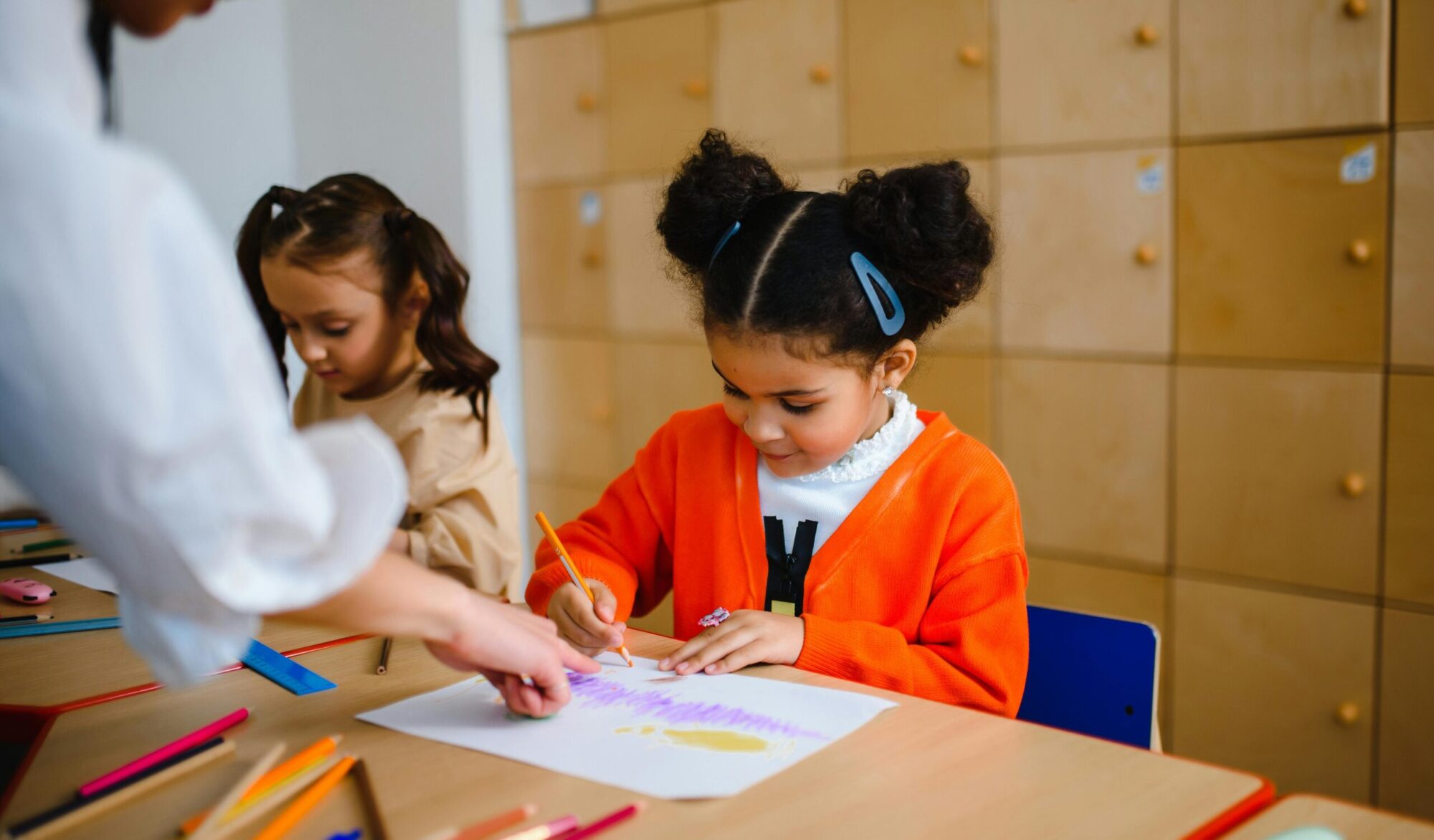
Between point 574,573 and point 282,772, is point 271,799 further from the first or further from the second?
point 574,573

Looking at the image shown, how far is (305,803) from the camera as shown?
0.79 m

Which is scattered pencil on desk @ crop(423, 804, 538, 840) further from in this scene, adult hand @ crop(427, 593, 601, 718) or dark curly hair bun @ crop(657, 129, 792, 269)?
dark curly hair bun @ crop(657, 129, 792, 269)

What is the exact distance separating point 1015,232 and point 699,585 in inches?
→ 51.7

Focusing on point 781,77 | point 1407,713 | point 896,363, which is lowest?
point 1407,713

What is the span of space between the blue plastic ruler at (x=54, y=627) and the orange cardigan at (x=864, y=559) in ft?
1.51

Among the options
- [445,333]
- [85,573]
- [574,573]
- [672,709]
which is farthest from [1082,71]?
[85,573]

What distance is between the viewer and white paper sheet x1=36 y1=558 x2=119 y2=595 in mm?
1460

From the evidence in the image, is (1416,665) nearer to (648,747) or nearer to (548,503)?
(648,747)

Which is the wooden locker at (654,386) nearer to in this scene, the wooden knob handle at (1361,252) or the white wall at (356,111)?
the white wall at (356,111)

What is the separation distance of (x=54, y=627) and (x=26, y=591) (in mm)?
155

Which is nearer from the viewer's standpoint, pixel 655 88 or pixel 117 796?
pixel 117 796

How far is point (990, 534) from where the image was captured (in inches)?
49.1

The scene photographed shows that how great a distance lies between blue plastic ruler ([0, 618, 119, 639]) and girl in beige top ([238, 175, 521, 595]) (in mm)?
397

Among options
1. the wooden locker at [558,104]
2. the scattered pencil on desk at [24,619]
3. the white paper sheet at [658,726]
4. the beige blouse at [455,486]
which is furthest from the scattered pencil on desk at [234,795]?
the wooden locker at [558,104]
